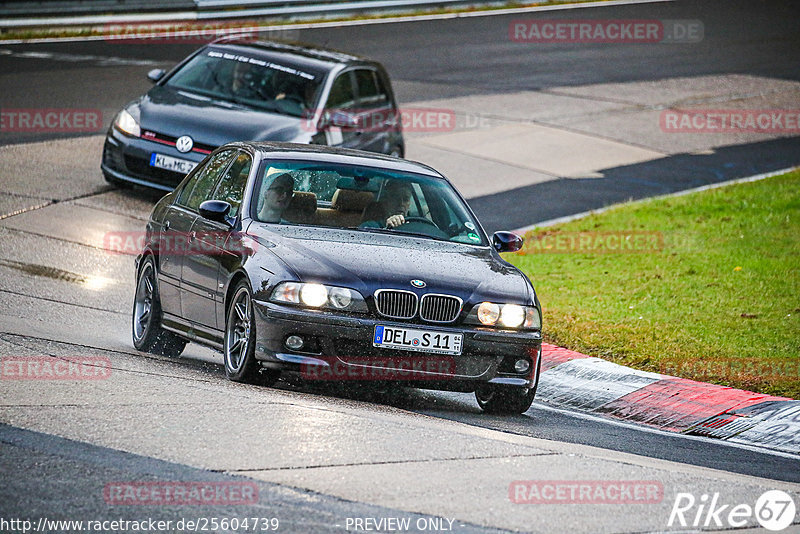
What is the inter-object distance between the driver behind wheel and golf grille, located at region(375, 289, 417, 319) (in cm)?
114

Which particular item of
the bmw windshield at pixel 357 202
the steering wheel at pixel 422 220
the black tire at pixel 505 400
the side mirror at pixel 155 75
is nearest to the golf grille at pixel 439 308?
the black tire at pixel 505 400

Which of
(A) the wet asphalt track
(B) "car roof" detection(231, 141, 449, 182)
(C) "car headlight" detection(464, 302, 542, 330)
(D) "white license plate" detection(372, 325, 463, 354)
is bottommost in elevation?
(A) the wet asphalt track

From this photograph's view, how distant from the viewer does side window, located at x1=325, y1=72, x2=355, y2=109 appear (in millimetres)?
15609

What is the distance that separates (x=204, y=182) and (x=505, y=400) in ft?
9.30

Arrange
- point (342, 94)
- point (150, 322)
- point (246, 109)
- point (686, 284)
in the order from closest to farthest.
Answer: point (150, 322) → point (686, 284) → point (246, 109) → point (342, 94)

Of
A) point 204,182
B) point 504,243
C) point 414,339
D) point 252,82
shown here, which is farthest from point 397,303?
point 252,82

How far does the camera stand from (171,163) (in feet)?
47.2

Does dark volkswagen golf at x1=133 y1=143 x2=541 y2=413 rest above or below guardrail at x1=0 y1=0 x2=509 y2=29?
above

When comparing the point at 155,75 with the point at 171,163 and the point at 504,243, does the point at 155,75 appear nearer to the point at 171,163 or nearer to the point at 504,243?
the point at 171,163

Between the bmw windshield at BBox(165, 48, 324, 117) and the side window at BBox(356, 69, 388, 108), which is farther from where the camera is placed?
the side window at BBox(356, 69, 388, 108)

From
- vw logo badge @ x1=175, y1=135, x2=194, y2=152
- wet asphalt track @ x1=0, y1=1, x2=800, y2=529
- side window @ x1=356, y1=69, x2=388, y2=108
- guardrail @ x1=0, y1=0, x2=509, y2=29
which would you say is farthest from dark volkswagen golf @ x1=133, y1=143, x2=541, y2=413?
guardrail @ x1=0, y1=0, x2=509, y2=29

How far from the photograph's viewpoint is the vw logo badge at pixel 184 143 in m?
14.4

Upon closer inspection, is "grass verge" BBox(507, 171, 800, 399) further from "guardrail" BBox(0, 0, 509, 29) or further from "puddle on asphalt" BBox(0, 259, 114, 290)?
"guardrail" BBox(0, 0, 509, 29)

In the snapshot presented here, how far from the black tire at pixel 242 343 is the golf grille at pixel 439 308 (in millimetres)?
960
